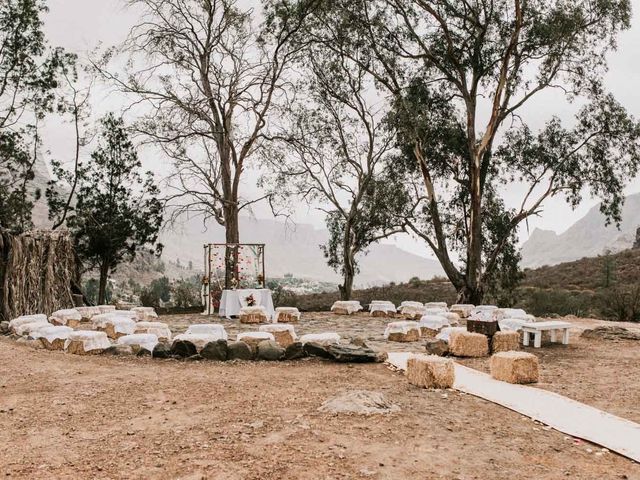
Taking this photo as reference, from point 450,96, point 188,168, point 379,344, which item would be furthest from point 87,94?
point 379,344

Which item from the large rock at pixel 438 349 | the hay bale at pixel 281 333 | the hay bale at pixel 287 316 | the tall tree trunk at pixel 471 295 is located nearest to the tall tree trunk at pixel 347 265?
the tall tree trunk at pixel 471 295

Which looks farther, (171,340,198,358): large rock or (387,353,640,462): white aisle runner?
(171,340,198,358): large rock

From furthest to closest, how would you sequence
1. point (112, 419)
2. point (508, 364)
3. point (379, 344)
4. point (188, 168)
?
1. point (188, 168)
2. point (379, 344)
3. point (508, 364)
4. point (112, 419)

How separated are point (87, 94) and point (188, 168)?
22.7 ft

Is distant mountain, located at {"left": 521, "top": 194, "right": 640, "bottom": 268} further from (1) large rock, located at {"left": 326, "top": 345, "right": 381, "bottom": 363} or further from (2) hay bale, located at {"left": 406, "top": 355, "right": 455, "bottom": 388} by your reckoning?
(2) hay bale, located at {"left": 406, "top": 355, "right": 455, "bottom": 388}

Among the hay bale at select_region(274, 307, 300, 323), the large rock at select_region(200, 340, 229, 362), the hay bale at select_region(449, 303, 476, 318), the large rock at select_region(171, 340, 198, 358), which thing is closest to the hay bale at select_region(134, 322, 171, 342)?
the large rock at select_region(171, 340, 198, 358)

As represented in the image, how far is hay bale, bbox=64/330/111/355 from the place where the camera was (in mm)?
9039

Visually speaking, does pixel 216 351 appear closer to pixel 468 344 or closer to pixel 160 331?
pixel 160 331

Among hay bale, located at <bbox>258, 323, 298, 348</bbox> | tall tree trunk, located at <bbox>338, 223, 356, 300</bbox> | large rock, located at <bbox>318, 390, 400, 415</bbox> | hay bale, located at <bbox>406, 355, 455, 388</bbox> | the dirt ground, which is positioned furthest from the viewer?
tall tree trunk, located at <bbox>338, 223, 356, 300</bbox>

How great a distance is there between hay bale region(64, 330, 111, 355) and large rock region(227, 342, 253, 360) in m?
2.09

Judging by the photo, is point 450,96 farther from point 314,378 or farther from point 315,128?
point 314,378

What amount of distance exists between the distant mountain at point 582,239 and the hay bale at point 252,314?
115419 mm

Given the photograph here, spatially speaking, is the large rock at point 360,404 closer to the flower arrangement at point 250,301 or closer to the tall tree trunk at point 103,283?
the flower arrangement at point 250,301

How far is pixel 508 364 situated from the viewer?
7.02 m
